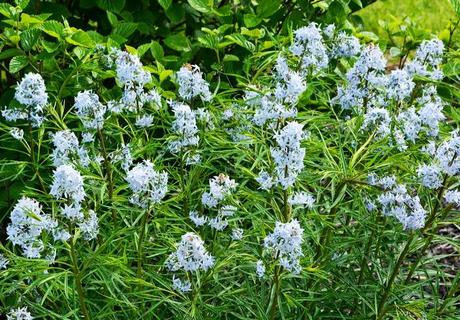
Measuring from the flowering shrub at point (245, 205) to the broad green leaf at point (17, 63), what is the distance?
20.4 inches

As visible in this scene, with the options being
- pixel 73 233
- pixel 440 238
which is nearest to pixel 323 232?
pixel 440 238

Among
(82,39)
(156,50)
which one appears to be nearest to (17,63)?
(82,39)

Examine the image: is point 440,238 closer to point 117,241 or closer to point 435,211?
point 435,211

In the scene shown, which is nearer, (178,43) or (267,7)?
(267,7)

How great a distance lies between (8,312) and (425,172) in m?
1.97

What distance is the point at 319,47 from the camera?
13.4 feet

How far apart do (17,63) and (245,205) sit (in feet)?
5.87

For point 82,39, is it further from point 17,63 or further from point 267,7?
point 267,7

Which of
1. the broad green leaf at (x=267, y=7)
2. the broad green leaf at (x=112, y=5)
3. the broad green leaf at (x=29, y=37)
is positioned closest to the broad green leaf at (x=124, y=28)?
the broad green leaf at (x=112, y=5)

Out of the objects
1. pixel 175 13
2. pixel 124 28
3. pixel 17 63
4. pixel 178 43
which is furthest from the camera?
pixel 175 13

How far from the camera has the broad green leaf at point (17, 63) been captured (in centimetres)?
483

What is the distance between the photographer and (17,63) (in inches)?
191

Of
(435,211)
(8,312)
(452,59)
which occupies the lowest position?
(8,312)

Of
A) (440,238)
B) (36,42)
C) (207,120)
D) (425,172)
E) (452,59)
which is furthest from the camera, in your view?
(452,59)
